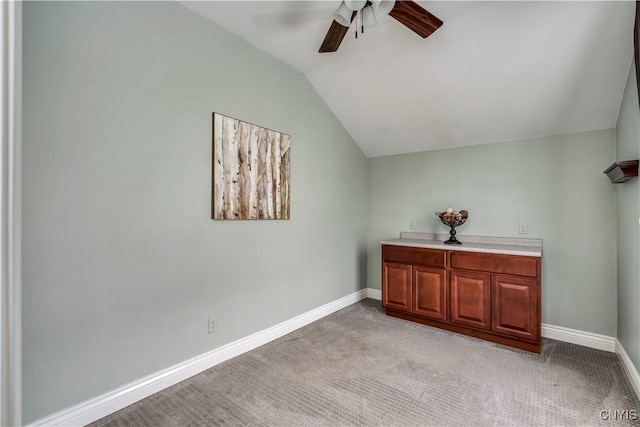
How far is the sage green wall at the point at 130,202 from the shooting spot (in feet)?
5.18

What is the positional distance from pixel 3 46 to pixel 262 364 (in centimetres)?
233

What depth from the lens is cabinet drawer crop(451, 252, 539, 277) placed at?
2.57 meters

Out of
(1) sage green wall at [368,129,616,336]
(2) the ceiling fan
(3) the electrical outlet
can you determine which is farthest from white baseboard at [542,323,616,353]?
(2) the ceiling fan

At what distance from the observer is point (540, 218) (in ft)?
9.73

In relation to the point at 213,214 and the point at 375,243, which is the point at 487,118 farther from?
the point at 213,214

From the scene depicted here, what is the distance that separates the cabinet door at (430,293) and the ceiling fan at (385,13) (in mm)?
2149

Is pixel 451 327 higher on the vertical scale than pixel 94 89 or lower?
lower

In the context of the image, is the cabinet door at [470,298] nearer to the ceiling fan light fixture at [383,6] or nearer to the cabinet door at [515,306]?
the cabinet door at [515,306]

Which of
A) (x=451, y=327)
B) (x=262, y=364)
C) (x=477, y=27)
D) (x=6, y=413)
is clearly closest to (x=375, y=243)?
(x=451, y=327)

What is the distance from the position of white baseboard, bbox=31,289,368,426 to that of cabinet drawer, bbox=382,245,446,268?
1.16m

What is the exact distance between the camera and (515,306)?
2637mm

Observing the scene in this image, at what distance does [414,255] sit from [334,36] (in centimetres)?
219

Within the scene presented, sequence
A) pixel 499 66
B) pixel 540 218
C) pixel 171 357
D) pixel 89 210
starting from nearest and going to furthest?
1. pixel 89 210
2. pixel 171 357
3. pixel 499 66
4. pixel 540 218

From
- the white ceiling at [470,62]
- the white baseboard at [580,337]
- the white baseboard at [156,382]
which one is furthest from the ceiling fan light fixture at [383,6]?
the white baseboard at [580,337]
